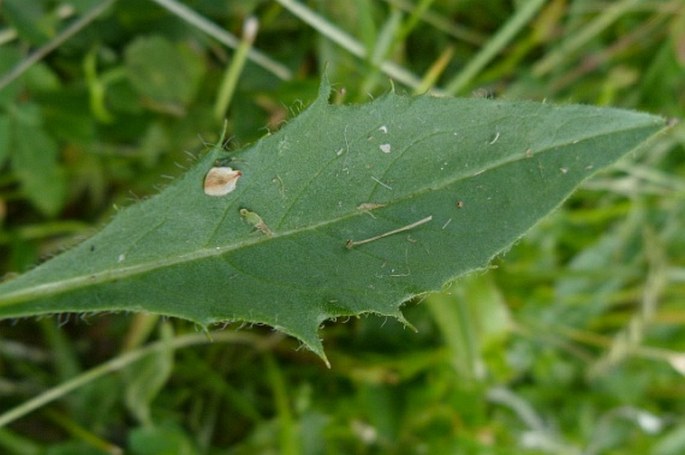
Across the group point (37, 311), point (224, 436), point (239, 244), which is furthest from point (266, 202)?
point (224, 436)

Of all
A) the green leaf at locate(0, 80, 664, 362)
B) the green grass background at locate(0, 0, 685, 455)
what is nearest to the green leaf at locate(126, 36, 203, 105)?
the green grass background at locate(0, 0, 685, 455)

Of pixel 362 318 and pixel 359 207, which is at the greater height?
pixel 362 318

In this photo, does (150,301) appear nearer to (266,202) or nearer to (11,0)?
(266,202)

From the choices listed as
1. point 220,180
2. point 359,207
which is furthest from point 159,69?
point 359,207

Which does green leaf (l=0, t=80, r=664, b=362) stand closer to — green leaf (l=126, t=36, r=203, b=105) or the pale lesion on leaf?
the pale lesion on leaf

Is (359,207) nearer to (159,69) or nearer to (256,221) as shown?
(256,221)
